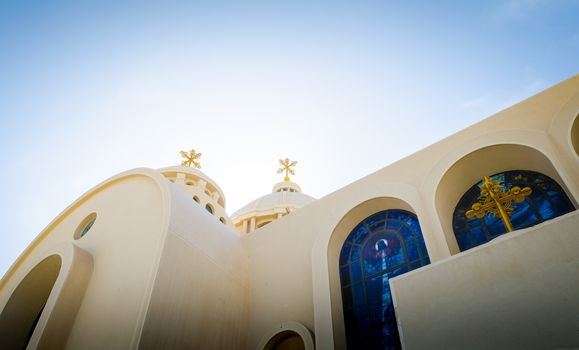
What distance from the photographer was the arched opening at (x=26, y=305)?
745 cm

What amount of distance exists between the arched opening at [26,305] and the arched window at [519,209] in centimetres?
784

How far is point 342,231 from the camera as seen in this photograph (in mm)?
7934

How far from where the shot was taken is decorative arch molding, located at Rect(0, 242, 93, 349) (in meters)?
6.16

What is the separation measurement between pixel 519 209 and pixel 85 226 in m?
8.90

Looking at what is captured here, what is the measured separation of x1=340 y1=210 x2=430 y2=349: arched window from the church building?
0.02m

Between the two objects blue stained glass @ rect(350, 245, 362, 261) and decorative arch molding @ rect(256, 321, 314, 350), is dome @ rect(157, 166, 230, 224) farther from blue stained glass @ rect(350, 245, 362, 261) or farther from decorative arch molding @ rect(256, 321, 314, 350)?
blue stained glass @ rect(350, 245, 362, 261)

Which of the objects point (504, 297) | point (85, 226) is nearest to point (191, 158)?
point (85, 226)

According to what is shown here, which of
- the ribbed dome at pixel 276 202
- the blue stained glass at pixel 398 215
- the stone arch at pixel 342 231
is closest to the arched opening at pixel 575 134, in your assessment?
the stone arch at pixel 342 231

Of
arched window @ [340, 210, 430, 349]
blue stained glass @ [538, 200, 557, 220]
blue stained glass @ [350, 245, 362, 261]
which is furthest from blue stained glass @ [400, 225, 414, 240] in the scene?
blue stained glass @ [538, 200, 557, 220]

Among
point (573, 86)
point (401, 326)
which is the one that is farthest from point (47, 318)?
point (573, 86)

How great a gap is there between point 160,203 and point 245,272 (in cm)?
253

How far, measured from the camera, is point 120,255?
7.09 metres

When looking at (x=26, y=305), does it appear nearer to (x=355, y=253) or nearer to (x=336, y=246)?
(x=336, y=246)

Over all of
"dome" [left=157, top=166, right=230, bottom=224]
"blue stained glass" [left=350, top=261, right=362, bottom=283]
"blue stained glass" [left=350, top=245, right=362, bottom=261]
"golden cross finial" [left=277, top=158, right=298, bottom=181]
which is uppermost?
"golden cross finial" [left=277, top=158, right=298, bottom=181]
